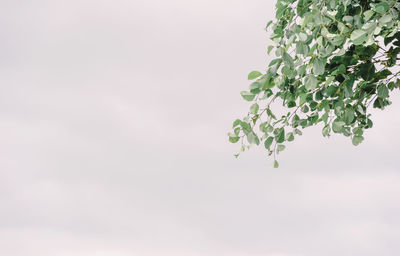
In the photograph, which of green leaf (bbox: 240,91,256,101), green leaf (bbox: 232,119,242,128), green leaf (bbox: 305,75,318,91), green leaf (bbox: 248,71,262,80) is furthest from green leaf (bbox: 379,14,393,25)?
green leaf (bbox: 232,119,242,128)

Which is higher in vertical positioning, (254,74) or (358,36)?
(254,74)

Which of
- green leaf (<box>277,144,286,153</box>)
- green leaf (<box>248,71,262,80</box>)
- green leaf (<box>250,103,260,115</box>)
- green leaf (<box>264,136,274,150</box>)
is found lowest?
green leaf (<box>277,144,286,153</box>)

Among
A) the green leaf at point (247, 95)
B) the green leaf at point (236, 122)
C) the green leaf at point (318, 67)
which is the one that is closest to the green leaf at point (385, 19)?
the green leaf at point (318, 67)

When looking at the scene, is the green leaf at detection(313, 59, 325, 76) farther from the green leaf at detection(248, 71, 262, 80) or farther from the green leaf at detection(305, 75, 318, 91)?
the green leaf at detection(248, 71, 262, 80)

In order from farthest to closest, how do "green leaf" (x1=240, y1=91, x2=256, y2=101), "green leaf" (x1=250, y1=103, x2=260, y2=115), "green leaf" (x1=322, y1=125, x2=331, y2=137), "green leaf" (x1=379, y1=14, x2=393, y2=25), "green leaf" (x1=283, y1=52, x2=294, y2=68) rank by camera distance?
1. "green leaf" (x1=322, y1=125, x2=331, y2=137)
2. "green leaf" (x1=250, y1=103, x2=260, y2=115)
3. "green leaf" (x1=240, y1=91, x2=256, y2=101)
4. "green leaf" (x1=283, y1=52, x2=294, y2=68)
5. "green leaf" (x1=379, y1=14, x2=393, y2=25)

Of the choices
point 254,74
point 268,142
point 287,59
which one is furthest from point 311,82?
point 268,142

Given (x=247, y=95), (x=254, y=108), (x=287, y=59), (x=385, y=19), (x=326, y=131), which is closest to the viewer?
(x=385, y=19)

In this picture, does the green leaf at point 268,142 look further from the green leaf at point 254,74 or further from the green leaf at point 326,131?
the green leaf at point 254,74

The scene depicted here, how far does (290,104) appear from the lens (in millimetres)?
4129

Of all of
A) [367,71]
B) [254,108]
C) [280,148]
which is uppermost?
[367,71]

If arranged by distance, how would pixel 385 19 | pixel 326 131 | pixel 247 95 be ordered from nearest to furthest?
pixel 385 19, pixel 247 95, pixel 326 131

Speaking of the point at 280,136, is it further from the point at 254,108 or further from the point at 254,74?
the point at 254,74

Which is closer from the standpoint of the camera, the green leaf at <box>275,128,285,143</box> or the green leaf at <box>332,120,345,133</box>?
the green leaf at <box>332,120,345,133</box>

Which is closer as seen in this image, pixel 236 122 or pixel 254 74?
pixel 254 74
